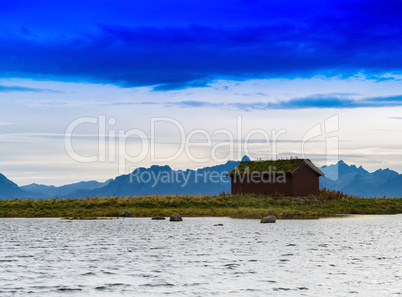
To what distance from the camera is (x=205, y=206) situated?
6075cm

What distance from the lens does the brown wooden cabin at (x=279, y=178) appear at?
213 ft

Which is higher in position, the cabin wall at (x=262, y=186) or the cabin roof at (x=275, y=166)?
the cabin roof at (x=275, y=166)

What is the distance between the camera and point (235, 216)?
54.5m

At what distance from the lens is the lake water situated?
1698cm

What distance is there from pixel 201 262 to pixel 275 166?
45.7 meters

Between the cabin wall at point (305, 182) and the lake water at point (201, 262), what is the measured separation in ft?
83.3

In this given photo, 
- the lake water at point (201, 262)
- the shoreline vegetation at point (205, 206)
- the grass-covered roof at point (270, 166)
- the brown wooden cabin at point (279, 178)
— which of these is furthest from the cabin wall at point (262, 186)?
the lake water at point (201, 262)

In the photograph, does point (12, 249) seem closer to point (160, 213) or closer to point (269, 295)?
point (269, 295)

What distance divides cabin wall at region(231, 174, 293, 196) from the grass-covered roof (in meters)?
1.00

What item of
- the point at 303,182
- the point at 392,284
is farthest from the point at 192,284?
the point at 303,182

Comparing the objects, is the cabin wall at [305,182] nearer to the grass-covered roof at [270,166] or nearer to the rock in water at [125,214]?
the grass-covered roof at [270,166]

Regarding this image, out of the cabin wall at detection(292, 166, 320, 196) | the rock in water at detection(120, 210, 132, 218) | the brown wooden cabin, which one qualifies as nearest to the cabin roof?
the brown wooden cabin

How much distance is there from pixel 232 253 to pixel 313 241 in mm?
7731

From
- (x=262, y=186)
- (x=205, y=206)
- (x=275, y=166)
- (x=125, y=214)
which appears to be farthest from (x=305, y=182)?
(x=125, y=214)
